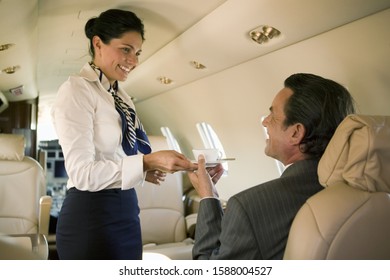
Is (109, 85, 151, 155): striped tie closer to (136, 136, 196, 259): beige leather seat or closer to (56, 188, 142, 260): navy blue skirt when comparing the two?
(56, 188, 142, 260): navy blue skirt

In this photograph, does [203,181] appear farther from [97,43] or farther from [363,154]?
[97,43]

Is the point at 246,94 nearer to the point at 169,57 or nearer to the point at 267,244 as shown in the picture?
the point at 169,57

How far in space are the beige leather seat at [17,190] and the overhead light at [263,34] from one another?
152 cm

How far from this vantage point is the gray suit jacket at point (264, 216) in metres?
0.91

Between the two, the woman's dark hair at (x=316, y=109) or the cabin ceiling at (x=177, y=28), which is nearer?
the woman's dark hair at (x=316, y=109)

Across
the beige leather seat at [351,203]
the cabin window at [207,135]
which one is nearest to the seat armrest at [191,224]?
the cabin window at [207,135]

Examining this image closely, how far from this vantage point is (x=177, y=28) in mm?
2047

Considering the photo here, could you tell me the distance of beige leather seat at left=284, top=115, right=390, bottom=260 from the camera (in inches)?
30.5

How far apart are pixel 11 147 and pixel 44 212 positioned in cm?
48

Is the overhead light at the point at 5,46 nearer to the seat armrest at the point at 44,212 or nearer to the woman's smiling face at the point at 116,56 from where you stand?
the seat armrest at the point at 44,212

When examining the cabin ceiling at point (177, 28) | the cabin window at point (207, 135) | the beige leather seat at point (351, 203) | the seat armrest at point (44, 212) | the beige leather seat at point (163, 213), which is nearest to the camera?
the beige leather seat at point (351, 203)

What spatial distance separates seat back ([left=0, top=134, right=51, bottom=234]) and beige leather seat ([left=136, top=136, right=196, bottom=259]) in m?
0.62

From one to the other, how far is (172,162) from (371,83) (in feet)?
3.23

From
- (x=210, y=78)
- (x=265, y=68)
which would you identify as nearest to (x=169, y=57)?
(x=210, y=78)
